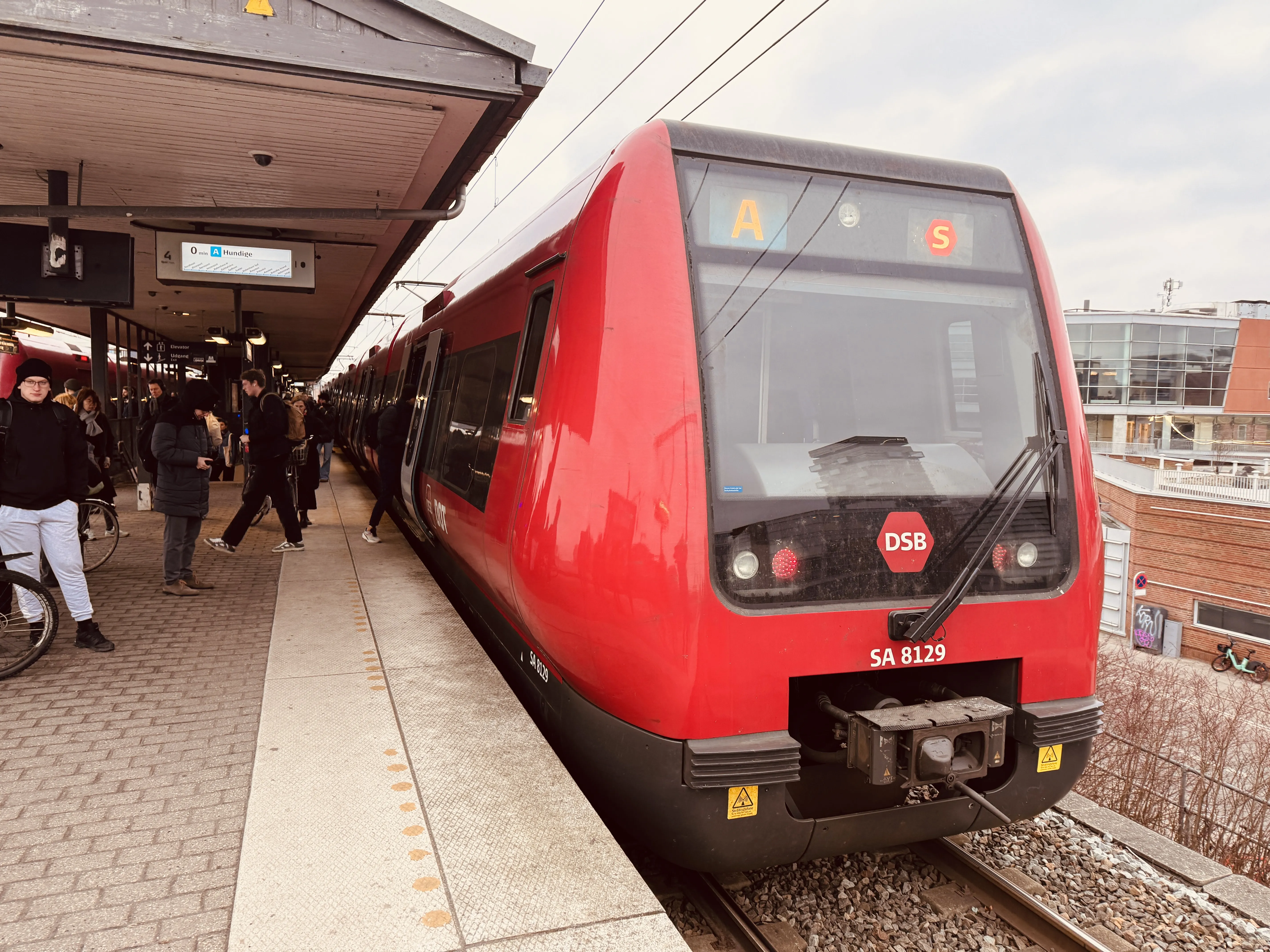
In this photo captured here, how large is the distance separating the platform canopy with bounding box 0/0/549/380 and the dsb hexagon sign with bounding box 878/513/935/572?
3716 mm

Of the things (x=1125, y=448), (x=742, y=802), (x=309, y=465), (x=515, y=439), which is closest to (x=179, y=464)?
(x=309, y=465)

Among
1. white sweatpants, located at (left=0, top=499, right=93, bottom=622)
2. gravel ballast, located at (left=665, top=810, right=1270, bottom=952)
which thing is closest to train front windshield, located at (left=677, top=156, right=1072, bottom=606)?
gravel ballast, located at (left=665, top=810, right=1270, bottom=952)

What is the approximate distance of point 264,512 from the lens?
1127 cm

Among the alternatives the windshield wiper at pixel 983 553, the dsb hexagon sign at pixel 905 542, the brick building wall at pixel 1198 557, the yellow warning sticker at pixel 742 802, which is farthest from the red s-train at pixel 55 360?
the brick building wall at pixel 1198 557

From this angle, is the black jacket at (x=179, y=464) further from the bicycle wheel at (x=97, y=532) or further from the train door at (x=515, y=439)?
the train door at (x=515, y=439)

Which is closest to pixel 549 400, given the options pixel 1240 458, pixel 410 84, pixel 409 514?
pixel 410 84

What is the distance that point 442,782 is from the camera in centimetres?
337

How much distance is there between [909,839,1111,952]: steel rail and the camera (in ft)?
10.4

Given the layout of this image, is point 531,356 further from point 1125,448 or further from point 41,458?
point 1125,448

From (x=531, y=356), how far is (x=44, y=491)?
3.30m

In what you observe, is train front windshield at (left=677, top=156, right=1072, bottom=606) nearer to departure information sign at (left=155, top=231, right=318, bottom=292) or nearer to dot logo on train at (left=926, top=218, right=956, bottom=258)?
dot logo on train at (left=926, top=218, right=956, bottom=258)

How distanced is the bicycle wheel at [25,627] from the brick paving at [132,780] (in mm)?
131

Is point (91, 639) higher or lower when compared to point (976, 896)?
higher

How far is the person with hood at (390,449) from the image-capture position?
9.12 m
